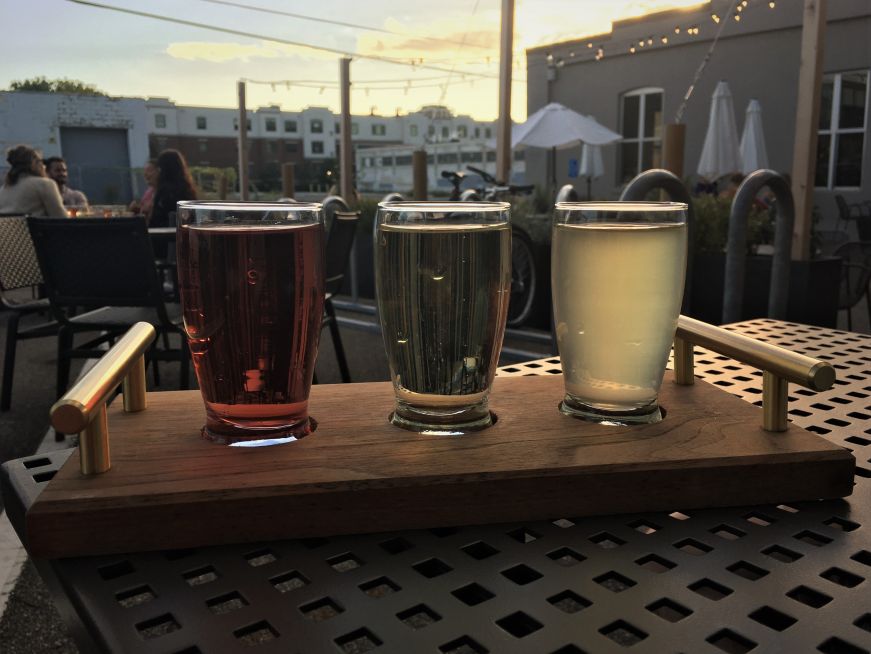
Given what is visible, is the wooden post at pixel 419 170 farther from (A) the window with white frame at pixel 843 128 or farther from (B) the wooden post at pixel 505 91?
(A) the window with white frame at pixel 843 128

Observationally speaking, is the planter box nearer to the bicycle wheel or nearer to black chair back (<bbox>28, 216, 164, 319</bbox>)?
the bicycle wheel

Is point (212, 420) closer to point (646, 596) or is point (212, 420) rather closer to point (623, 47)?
point (646, 596)

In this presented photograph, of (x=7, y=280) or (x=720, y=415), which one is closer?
(x=720, y=415)

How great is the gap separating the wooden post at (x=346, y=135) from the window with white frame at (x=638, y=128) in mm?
8294

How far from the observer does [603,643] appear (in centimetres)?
41

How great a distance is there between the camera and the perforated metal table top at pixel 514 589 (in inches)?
16.3

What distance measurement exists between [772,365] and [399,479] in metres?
0.32

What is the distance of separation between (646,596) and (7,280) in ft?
13.0

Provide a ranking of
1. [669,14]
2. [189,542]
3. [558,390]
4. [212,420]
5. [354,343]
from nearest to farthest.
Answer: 1. [189,542]
2. [212,420]
3. [558,390]
4. [354,343]
5. [669,14]

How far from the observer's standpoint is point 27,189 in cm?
574

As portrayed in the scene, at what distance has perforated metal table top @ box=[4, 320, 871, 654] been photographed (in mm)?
415

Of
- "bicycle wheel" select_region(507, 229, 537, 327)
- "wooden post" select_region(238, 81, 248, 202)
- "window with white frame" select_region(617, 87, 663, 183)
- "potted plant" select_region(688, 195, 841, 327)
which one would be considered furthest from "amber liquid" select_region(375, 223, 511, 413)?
"window with white frame" select_region(617, 87, 663, 183)

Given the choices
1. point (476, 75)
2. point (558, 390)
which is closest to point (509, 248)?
point (558, 390)

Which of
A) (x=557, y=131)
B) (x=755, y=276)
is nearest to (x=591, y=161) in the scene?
(x=557, y=131)
